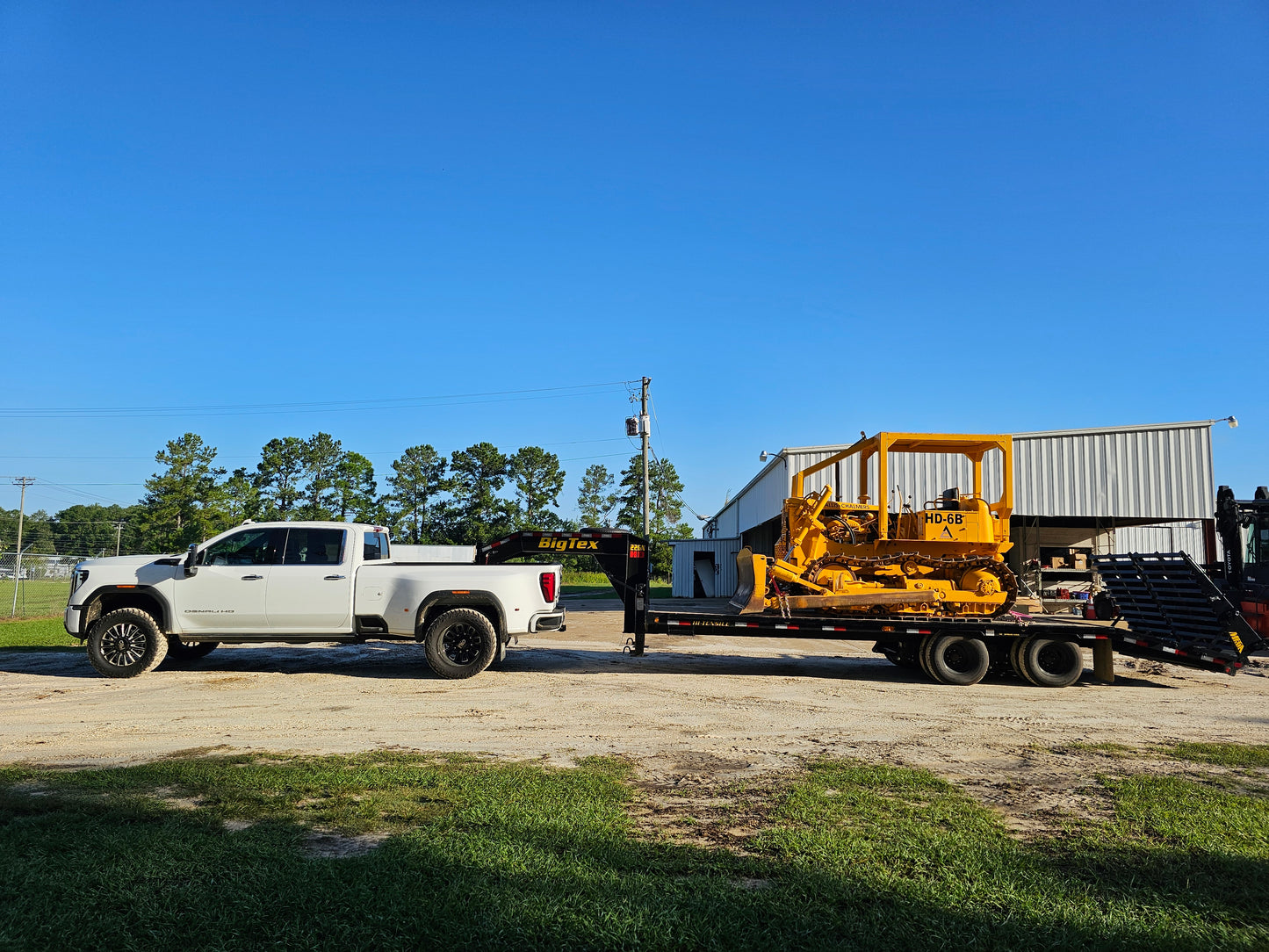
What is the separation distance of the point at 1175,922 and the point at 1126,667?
11.6 meters

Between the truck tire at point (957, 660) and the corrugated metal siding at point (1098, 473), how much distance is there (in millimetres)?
13045

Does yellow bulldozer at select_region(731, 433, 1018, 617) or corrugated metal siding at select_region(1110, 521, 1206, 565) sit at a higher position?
corrugated metal siding at select_region(1110, 521, 1206, 565)

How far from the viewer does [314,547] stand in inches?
456

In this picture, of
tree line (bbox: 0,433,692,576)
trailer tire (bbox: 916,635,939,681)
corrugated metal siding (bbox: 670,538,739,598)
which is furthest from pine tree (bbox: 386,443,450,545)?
trailer tire (bbox: 916,635,939,681)

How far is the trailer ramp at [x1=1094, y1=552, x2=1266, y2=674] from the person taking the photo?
11.0 meters

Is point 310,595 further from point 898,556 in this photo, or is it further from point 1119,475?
point 1119,475

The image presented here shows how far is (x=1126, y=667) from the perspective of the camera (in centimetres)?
1375

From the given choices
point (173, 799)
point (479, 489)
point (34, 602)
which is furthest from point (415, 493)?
point (173, 799)

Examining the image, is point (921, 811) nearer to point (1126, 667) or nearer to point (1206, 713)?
point (1206, 713)

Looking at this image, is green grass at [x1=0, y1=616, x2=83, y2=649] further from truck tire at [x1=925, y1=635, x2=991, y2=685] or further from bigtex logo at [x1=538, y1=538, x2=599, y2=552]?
truck tire at [x1=925, y1=635, x2=991, y2=685]

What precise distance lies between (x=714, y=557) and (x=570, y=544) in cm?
3061

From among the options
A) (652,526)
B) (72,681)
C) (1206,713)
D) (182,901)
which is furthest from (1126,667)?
(652,526)

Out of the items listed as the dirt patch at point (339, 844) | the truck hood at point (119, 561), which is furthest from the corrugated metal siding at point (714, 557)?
the dirt patch at point (339, 844)

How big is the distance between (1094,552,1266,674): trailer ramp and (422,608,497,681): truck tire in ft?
28.7
